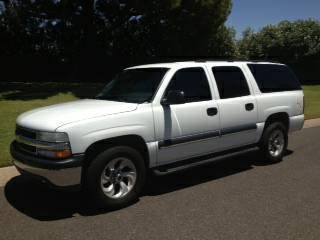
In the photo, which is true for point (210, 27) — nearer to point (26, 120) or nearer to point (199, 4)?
point (199, 4)

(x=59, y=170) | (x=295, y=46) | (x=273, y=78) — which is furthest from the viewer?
(x=295, y=46)

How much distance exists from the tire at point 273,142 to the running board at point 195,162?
1.48 feet

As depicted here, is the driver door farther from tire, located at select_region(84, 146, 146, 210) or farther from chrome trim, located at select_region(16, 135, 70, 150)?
chrome trim, located at select_region(16, 135, 70, 150)

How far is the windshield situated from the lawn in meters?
2.65

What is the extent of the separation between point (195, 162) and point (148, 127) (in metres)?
1.09

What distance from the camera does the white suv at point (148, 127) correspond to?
548 cm

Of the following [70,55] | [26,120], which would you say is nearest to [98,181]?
[26,120]

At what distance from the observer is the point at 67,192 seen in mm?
6504

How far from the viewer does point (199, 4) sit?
22594 mm

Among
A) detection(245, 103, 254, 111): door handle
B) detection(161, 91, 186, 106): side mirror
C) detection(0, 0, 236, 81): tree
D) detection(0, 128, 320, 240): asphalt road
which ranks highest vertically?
detection(0, 0, 236, 81): tree

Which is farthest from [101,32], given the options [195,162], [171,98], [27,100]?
[171,98]

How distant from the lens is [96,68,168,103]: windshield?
6445 mm

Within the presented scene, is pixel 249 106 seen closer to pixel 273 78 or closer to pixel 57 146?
pixel 273 78

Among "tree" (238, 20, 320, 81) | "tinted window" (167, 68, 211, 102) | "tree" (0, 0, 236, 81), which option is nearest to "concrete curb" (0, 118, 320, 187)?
"tinted window" (167, 68, 211, 102)
